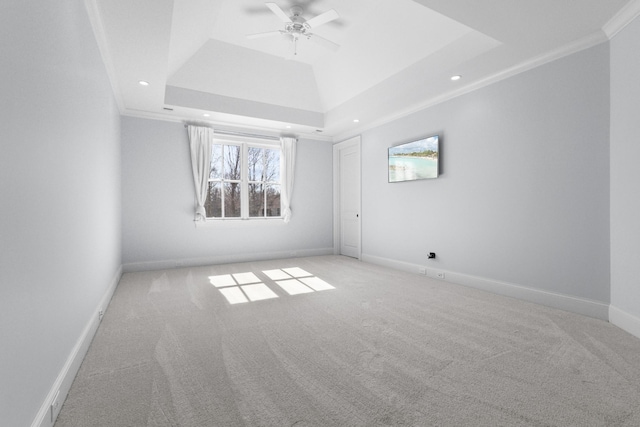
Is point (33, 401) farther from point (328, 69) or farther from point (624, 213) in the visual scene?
point (328, 69)

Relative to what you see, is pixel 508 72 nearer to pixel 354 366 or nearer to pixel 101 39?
pixel 354 366

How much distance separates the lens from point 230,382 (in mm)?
1865

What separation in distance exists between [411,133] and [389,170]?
736mm

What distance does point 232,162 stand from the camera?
600 centimetres

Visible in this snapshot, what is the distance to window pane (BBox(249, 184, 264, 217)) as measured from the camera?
20.3ft

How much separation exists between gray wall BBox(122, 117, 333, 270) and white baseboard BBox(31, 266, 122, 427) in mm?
2522

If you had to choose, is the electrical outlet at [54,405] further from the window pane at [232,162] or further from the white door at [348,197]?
the white door at [348,197]

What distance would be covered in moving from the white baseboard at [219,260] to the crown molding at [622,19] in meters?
5.46

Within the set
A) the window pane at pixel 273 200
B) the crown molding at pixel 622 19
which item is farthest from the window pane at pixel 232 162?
the crown molding at pixel 622 19

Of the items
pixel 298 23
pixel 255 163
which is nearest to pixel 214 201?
pixel 255 163

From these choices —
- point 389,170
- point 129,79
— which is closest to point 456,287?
point 389,170

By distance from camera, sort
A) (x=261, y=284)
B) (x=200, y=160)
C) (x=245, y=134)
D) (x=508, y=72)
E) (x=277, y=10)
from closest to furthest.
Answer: (x=277, y=10) → (x=508, y=72) → (x=261, y=284) → (x=200, y=160) → (x=245, y=134)

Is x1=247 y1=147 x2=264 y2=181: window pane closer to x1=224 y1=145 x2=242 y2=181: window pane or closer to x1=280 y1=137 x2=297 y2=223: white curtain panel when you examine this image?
x1=224 y1=145 x2=242 y2=181: window pane

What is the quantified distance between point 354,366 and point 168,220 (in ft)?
14.9
